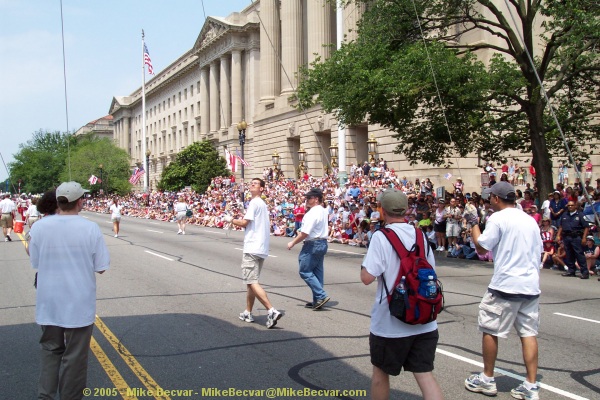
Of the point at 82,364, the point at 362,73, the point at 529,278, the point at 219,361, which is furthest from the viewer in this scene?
the point at 362,73

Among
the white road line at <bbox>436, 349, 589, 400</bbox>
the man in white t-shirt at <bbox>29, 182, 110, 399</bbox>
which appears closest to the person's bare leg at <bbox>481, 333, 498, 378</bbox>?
the white road line at <bbox>436, 349, 589, 400</bbox>

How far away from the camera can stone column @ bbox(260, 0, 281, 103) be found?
1984 inches

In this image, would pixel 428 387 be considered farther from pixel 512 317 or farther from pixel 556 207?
pixel 556 207

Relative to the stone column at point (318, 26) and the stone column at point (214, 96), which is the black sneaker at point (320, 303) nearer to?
the stone column at point (318, 26)

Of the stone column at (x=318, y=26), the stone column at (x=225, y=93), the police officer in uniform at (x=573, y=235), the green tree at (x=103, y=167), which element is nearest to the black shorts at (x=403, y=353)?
the police officer in uniform at (x=573, y=235)

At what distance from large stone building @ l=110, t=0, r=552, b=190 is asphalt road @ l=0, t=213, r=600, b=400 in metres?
11.0

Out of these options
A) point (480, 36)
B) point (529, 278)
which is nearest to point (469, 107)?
point (529, 278)

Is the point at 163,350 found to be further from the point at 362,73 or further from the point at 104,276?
the point at 362,73

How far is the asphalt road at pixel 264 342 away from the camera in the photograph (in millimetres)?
5230

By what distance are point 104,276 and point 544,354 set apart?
8899 mm

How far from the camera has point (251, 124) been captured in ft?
200

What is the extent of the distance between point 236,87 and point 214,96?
6.88 metres

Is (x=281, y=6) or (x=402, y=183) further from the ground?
(x=281, y=6)

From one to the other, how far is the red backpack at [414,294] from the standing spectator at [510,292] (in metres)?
1.40
